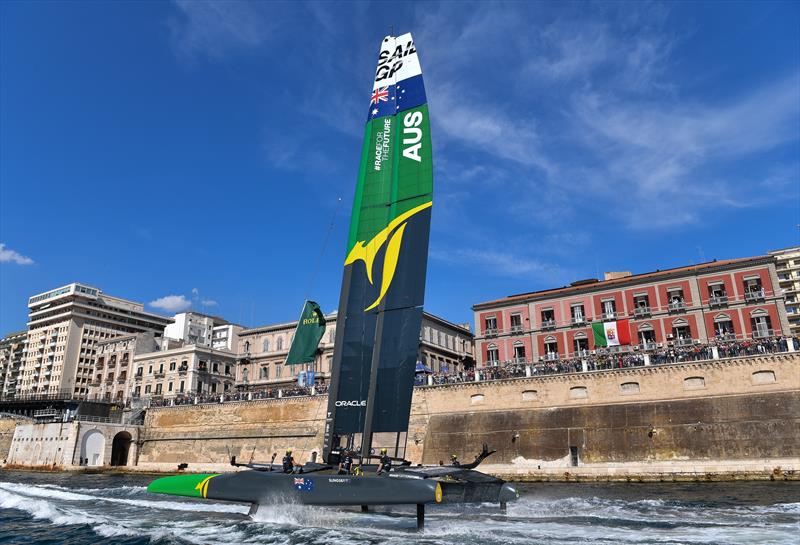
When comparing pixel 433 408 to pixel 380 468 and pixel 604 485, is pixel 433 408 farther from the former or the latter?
pixel 380 468

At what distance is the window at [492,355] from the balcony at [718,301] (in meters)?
19.4

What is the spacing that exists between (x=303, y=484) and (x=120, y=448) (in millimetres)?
53722

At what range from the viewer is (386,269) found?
21359 mm

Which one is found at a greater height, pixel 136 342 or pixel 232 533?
pixel 136 342

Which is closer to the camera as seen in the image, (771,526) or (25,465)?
(771,526)

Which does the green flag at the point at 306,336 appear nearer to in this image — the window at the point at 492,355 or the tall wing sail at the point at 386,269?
the window at the point at 492,355

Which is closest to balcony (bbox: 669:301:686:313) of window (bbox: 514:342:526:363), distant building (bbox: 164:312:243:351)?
window (bbox: 514:342:526:363)

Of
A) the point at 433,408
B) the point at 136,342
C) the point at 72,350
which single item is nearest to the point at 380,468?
the point at 433,408

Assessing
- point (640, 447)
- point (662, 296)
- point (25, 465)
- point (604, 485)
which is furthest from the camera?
point (25, 465)

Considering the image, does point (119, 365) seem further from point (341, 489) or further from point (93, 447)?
point (341, 489)

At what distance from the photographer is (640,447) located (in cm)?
3553

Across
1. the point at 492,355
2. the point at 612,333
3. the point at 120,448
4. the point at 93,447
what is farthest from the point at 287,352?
the point at 612,333

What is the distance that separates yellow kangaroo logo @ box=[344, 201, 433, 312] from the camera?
2127cm

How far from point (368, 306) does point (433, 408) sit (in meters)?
26.0
